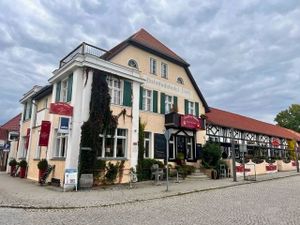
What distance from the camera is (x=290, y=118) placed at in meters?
55.5

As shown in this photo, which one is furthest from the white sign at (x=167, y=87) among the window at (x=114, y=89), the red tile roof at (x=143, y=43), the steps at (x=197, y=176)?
the steps at (x=197, y=176)

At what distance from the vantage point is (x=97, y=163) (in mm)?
13859

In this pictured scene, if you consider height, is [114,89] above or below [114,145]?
above

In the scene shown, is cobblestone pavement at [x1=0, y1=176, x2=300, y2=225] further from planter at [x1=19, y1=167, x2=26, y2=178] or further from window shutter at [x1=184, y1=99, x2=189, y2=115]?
planter at [x1=19, y1=167, x2=26, y2=178]

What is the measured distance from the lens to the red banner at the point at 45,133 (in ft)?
50.9

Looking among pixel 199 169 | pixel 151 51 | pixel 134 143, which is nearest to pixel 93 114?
pixel 134 143

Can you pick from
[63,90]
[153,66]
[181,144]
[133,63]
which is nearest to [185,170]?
[181,144]

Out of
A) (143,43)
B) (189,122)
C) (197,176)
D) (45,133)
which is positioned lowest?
(197,176)

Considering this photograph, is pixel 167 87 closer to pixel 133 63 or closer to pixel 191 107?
pixel 191 107

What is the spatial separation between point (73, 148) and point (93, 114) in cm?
198

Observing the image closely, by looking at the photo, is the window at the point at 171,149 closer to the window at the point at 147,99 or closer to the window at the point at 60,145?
the window at the point at 147,99

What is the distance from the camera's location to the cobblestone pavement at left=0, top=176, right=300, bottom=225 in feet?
23.2

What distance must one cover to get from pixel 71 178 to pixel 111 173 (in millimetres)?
2456

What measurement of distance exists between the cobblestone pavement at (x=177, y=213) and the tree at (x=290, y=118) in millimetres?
49667
